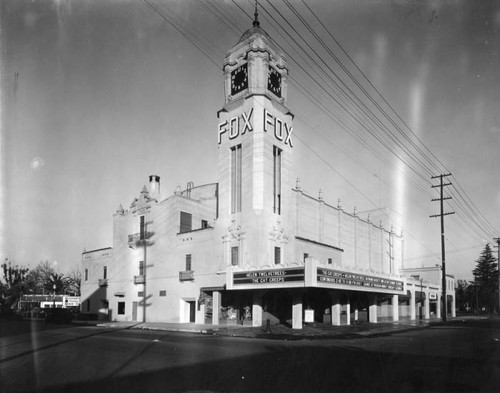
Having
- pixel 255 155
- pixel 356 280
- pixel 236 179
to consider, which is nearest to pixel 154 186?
pixel 236 179

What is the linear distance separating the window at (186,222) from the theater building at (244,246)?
0.35 feet

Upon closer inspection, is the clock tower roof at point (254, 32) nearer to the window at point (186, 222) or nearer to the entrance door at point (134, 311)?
the window at point (186, 222)

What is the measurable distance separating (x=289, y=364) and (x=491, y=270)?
120 m

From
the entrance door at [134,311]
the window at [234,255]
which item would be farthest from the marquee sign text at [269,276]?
the entrance door at [134,311]

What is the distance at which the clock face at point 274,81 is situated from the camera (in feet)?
125

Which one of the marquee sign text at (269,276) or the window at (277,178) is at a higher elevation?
the window at (277,178)

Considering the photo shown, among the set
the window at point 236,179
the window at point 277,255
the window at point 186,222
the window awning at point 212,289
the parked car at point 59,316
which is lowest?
the parked car at point 59,316

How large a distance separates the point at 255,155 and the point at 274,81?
7.71 metres

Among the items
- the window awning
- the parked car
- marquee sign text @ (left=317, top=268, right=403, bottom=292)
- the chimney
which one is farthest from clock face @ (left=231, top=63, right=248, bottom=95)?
the parked car

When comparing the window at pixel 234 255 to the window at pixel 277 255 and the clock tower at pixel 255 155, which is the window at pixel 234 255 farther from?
the window at pixel 277 255

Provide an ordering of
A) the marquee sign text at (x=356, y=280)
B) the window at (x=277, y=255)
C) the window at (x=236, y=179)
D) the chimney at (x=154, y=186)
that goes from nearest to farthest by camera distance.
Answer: the marquee sign text at (x=356, y=280)
the window at (x=277, y=255)
the window at (x=236, y=179)
the chimney at (x=154, y=186)

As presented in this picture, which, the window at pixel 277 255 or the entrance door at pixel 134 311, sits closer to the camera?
the window at pixel 277 255

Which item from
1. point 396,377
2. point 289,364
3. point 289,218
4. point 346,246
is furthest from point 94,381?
point 346,246

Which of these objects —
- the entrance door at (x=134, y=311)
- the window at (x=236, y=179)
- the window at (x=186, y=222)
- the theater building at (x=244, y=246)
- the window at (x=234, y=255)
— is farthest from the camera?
the entrance door at (x=134, y=311)
